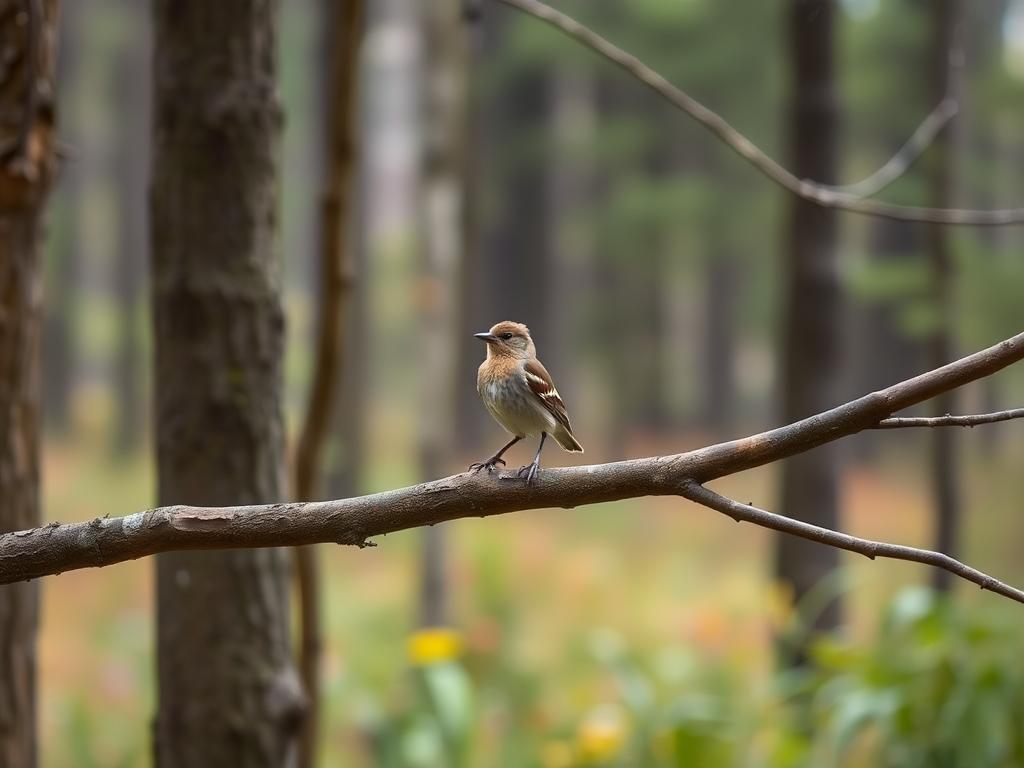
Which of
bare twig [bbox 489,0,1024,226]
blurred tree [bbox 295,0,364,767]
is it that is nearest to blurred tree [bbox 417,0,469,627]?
blurred tree [bbox 295,0,364,767]

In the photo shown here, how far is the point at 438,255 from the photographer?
636 cm

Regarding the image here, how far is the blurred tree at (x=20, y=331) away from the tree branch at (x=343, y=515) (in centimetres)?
126

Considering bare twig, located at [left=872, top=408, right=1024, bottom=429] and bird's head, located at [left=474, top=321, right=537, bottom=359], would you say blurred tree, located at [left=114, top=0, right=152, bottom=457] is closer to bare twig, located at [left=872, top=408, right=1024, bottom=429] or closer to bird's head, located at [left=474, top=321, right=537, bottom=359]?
bird's head, located at [left=474, top=321, right=537, bottom=359]

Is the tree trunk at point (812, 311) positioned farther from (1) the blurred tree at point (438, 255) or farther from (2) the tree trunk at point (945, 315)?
(1) the blurred tree at point (438, 255)

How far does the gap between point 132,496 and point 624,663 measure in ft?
34.7

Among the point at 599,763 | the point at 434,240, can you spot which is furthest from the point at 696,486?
the point at 434,240

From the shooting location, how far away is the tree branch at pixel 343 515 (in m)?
1.70

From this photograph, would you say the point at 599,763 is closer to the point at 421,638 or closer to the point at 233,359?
the point at 421,638

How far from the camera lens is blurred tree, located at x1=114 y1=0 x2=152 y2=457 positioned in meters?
18.7

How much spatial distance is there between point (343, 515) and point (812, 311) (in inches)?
176

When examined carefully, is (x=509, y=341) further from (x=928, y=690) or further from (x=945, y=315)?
(x=945, y=315)

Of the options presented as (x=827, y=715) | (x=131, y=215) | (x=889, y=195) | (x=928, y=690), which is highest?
(x=131, y=215)

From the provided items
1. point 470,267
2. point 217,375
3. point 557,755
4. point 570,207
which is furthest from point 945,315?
point 570,207

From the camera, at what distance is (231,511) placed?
5.66ft
